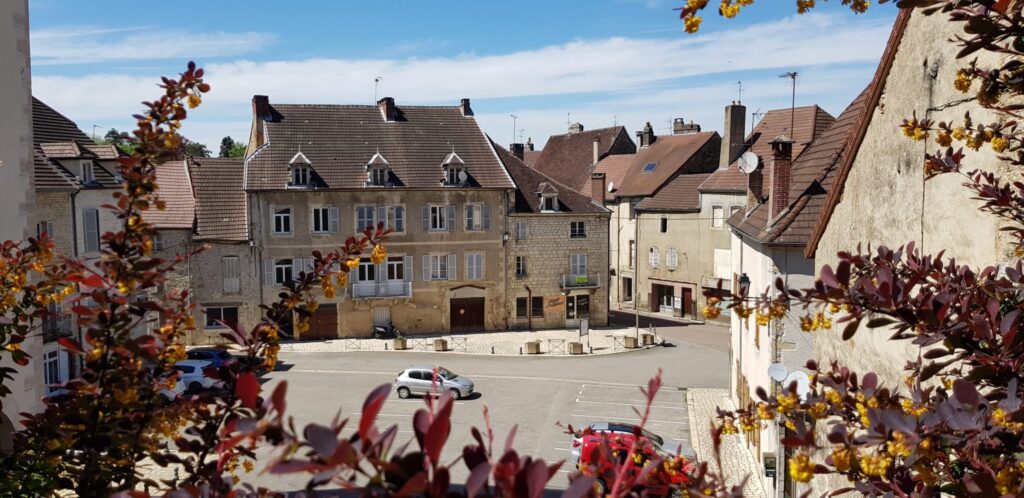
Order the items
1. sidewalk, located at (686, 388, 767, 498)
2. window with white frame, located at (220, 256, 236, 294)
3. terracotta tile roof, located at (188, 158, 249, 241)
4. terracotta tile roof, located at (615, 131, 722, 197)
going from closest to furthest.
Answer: sidewalk, located at (686, 388, 767, 498), terracotta tile roof, located at (188, 158, 249, 241), window with white frame, located at (220, 256, 236, 294), terracotta tile roof, located at (615, 131, 722, 197)

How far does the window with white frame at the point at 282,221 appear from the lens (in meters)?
32.5

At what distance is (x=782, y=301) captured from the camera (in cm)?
404

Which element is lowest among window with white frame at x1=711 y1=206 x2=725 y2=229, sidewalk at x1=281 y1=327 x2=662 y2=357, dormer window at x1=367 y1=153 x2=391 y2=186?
sidewalk at x1=281 y1=327 x2=662 y2=357

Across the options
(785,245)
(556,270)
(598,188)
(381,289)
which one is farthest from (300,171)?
(785,245)

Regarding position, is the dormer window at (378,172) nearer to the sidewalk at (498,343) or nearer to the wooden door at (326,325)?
the wooden door at (326,325)

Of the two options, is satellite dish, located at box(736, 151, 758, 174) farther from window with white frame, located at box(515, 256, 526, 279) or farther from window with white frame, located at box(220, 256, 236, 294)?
window with white frame, located at box(220, 256, 236, 294)

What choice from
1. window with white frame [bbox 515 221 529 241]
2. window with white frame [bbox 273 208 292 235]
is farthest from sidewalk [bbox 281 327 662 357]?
window with white frame [bbox 273 208 292 235]

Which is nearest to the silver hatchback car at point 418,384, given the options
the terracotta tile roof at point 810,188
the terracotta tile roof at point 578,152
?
the terracotta tile roof at point 810,188

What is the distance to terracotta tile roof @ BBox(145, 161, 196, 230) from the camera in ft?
102

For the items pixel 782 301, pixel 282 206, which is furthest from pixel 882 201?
pixel 282 206

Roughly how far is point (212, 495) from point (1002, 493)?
2.89 m

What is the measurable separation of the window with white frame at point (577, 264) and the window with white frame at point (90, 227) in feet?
63.9

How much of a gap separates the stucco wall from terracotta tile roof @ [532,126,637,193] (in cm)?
1414

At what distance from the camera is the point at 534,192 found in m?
36.6
